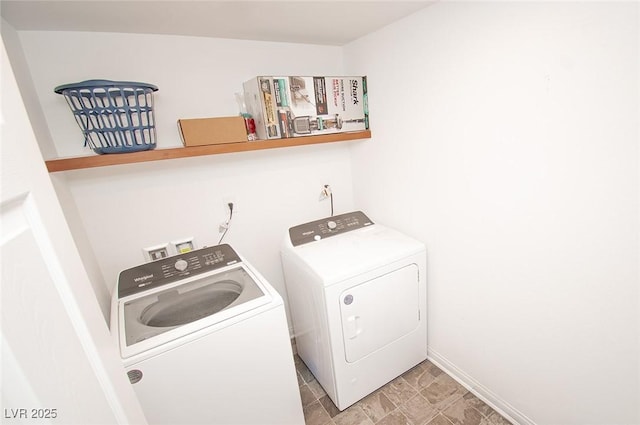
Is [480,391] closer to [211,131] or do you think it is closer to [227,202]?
[227,202]

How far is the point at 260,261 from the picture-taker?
79.7 inches

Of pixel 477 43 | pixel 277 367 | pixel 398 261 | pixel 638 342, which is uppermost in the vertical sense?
pixel 477 43

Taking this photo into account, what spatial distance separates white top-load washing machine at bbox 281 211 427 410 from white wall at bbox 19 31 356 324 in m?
0.33

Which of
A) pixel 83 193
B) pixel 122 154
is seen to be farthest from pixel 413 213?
pixel 83 193

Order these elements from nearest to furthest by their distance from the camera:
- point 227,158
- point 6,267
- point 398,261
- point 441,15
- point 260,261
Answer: point 6,267, point 441,15, point 398,261, point 227,158, point 260,261

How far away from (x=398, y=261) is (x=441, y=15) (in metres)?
1.24

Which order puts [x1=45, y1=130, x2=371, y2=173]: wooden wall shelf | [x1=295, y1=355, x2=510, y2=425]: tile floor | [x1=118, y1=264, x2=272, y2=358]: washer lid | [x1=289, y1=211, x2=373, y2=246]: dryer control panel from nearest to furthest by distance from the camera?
[x1=118, y1=264, x2=272, y2=358]: washer lid → [x1=45, y1=130, x2=371, y2=173]: wooden wall shelf → [x1=295, y1=355, x2=510, y2=425]: tile floor → [x1=289, y1=211, x2=373, y2=246]: dryer control panel

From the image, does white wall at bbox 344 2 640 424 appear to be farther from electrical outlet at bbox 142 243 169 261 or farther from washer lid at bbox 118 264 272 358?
electrical outlet at bbox 142 243 169 261

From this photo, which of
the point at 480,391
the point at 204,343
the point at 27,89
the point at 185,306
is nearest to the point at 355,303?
the point at 204,343

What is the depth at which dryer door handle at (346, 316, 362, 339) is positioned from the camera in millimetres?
1505

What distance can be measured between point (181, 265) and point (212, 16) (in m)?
1.23

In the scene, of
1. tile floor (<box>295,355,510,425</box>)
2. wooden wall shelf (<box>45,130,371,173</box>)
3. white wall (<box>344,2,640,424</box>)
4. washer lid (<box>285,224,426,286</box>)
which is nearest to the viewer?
white wall (<box>344,2,640,424</box>)

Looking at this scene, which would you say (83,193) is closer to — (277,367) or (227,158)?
(227,158)

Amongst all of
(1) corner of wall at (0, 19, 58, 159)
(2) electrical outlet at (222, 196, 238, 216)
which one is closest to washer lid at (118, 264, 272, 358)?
(2) electrical outlet at (222, 196, 238, 216)
